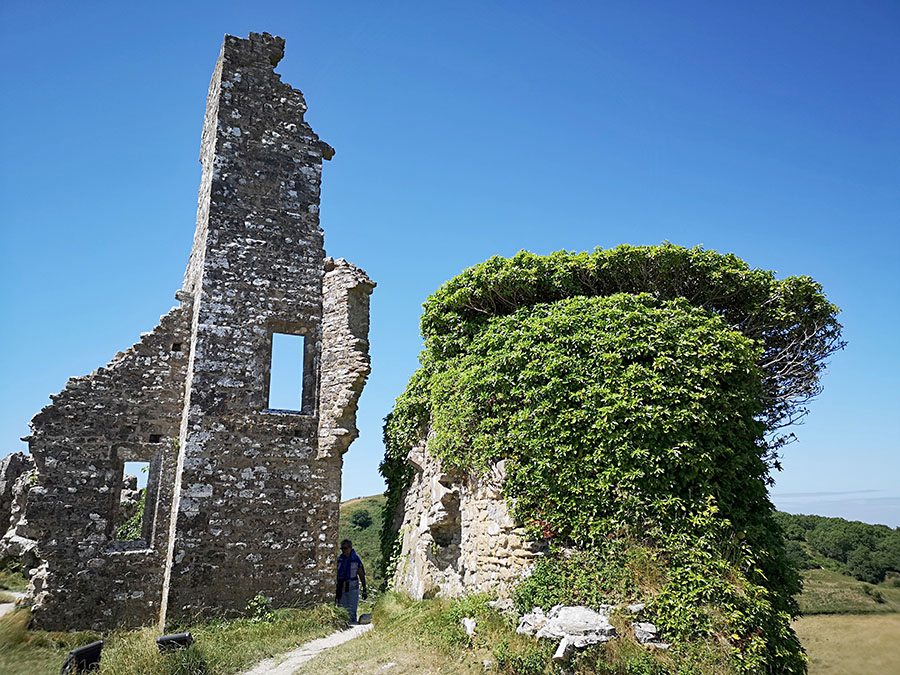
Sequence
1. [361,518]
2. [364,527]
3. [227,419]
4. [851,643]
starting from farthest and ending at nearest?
[361,518] < [364,527] < [227,419] < [851,643]

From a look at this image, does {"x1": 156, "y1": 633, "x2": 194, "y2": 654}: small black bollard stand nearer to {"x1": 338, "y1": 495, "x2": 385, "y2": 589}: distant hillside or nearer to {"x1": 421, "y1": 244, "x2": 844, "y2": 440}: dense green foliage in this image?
{"x1": 421, "y1": 244, "x2": 844, "y2": 440}: dense green foliage

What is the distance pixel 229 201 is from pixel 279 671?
8.06m

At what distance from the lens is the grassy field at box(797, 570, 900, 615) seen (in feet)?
39.2

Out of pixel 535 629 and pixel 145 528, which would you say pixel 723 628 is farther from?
pixel 145 528

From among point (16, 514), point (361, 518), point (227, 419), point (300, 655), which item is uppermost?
point (227, 419)

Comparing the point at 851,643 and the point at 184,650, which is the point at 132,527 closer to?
the point at 184,650

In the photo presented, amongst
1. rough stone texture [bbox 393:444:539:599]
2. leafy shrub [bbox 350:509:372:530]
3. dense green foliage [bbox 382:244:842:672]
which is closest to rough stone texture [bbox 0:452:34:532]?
rough stone texture [bbox 393:444:539:599]

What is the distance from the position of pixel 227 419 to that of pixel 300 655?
4.13 meters

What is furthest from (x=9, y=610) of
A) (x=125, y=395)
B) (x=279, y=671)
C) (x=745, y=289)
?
(x=745, y=289)

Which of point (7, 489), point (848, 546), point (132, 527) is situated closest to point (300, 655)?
point (132, 527)

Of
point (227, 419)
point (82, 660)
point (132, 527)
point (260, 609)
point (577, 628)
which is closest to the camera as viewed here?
point (577, 628)

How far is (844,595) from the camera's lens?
41.1 feet

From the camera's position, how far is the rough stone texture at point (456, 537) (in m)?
7.83

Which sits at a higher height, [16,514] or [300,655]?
[16,514]
